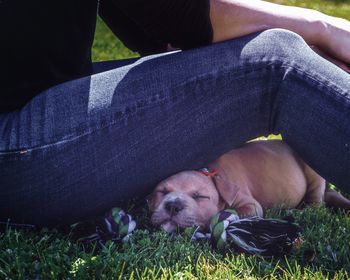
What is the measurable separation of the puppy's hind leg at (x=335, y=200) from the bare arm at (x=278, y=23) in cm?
75

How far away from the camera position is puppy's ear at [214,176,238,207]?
2.76 m

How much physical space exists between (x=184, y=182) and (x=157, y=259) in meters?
0.42

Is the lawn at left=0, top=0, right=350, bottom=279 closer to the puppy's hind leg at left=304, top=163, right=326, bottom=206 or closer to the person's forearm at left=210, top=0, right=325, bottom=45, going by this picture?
the puppy's hind leg at left=304, top=163, right=326, bottom=206

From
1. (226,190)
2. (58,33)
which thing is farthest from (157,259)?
(58,33)

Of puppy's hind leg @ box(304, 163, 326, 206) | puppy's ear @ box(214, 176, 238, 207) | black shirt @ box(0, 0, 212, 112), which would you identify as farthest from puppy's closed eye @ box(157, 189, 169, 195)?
puppy's hind leg @ box(304, 163, 326, 206)

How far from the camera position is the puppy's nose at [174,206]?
2.59m

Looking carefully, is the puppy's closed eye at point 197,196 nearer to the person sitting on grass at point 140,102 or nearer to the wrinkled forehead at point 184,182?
the wrinkled forehead at point 184,182

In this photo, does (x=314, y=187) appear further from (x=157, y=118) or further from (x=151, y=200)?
(x=157, y=118)

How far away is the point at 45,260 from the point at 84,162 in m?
0.38

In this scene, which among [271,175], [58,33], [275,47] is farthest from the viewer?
[271,175]

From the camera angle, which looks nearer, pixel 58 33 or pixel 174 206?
pixel 58 33

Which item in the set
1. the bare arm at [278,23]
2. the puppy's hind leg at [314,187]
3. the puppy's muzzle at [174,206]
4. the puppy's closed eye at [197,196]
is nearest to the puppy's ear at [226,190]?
the puppy's closed eye at [197,196]

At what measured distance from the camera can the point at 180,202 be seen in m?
2.60

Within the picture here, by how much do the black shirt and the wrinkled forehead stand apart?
545 mm
